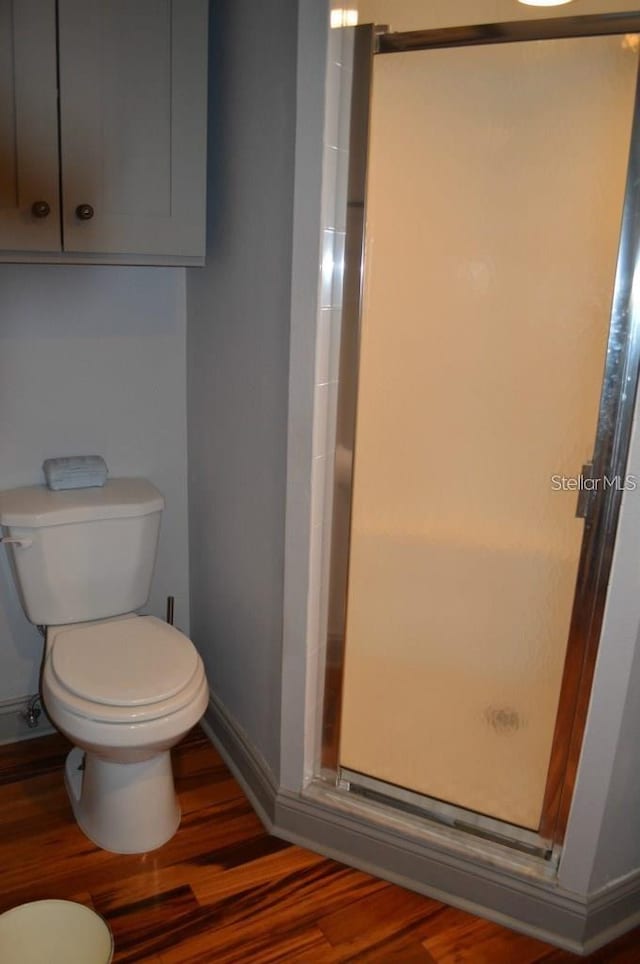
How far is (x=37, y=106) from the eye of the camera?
1.68m

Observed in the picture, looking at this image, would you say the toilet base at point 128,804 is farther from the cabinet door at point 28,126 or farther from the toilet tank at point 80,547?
the cabinet door at point 28,126

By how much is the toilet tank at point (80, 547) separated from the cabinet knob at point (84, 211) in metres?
0.69

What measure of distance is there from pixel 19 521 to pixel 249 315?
75 centimetres

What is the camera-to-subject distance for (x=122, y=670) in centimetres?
185

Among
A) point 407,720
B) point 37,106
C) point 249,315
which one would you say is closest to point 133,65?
point 37,106

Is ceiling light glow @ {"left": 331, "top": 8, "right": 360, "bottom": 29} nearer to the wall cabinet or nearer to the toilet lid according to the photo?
the wall cabinet

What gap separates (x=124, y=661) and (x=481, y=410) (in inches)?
40.9

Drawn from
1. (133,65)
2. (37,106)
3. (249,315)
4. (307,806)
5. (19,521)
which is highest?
(133,65)

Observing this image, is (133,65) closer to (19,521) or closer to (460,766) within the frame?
(19,521)

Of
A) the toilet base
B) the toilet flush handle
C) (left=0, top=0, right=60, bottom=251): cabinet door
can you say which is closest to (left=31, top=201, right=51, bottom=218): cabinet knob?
(left=0, top=0, right=60, bottom=251): cabinet door

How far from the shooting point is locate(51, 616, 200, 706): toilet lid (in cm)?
178

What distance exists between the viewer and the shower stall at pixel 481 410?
1615 millimetres

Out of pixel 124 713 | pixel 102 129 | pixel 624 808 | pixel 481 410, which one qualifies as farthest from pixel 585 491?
pixel 102 129

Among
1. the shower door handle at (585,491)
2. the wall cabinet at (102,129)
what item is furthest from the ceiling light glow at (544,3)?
the shower door handle at (585,491)
